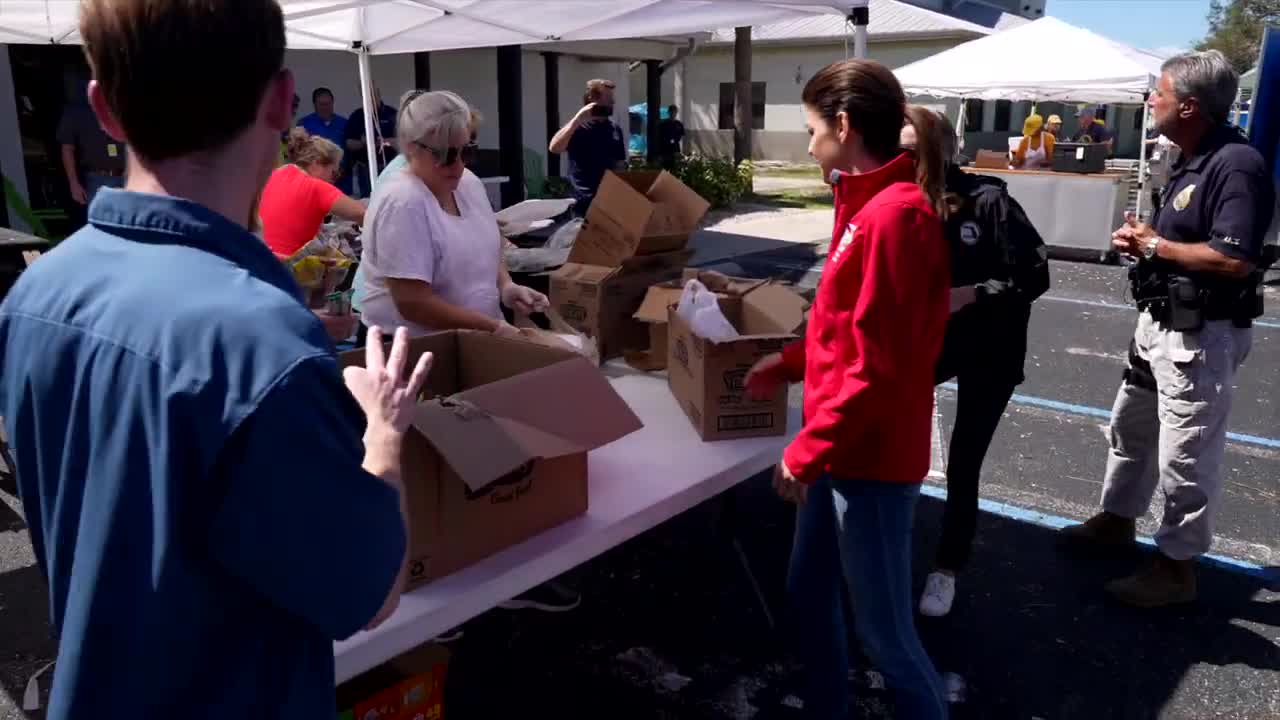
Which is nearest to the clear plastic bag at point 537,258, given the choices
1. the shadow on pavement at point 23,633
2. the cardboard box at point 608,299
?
the cardboard box at point 608,299

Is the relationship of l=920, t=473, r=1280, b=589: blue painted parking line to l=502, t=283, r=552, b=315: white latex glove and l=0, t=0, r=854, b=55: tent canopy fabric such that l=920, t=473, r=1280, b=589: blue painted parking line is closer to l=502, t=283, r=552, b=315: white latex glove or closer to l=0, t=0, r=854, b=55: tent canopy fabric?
l=502, t=283, r=552, b=315: white latex glove

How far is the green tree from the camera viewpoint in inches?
1944

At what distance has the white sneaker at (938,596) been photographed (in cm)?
335

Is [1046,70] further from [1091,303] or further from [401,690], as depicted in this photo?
[401,690]

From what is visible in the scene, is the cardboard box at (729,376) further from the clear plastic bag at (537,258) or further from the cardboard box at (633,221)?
the clear plastic bag at (537,258)

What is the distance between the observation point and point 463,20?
5.77 meters

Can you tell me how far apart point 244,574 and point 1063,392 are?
5993mm

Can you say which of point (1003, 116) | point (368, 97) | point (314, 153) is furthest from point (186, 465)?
point (1003, 116)

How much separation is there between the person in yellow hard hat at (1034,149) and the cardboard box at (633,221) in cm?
1011

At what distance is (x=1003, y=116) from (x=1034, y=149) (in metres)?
18.2

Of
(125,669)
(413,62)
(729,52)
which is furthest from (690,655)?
(729,52)

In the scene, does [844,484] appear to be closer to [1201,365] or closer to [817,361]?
[817,361]

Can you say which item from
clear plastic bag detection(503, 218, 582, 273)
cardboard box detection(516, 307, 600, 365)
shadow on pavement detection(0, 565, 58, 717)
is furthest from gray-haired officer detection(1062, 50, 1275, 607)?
shadow on pavement detection(0, 565, 58, 717)

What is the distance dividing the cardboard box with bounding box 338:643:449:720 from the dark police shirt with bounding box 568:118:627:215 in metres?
7.15
